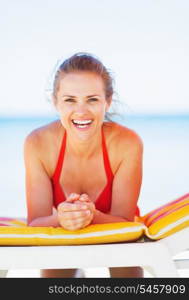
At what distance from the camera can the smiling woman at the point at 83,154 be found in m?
1.80

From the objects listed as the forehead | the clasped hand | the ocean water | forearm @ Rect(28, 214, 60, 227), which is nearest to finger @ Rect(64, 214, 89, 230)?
the clasped hand

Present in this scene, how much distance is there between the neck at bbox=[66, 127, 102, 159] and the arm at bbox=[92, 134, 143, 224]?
0.11 metres

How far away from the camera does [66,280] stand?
1408mm

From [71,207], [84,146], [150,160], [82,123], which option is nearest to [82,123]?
[82,123]

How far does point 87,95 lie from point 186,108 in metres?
5.10

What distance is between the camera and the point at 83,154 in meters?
1.92

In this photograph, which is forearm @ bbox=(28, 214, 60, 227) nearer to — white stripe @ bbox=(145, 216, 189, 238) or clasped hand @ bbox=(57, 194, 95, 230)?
clasped hand @ bbox=(57, 194, 95, 230)

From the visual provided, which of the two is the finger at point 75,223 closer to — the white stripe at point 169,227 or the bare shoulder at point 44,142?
the white stripe at point 169,227

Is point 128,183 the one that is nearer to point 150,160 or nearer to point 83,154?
point 83,154

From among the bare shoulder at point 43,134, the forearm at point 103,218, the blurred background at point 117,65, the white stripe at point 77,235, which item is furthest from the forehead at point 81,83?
the blurred background at point 117,65

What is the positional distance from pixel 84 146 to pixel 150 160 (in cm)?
391

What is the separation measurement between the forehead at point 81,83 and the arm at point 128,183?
0.22 metres

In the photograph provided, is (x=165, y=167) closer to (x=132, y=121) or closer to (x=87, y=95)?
(x=132, y=121)

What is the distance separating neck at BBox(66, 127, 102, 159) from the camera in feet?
6.17
